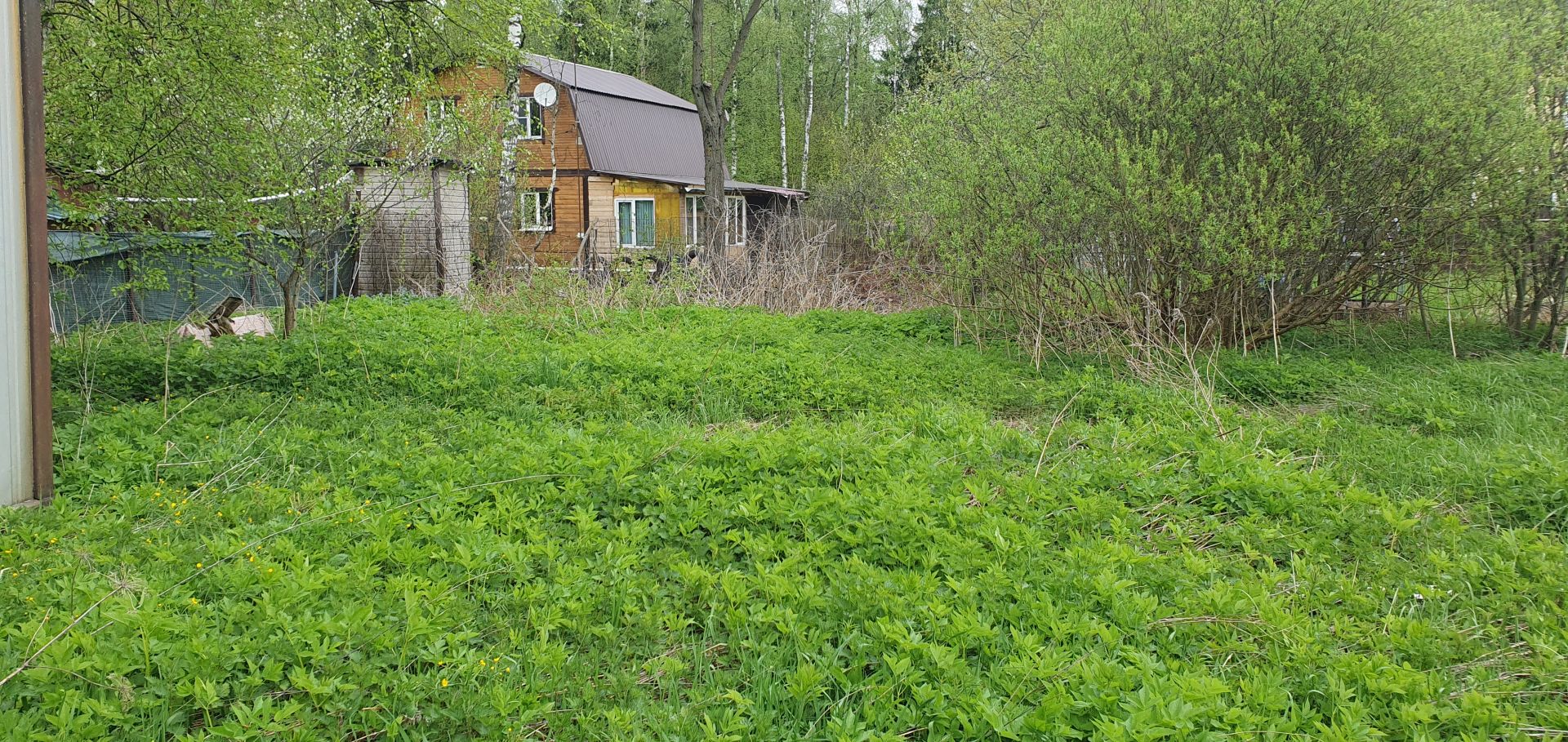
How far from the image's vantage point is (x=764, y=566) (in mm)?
3623

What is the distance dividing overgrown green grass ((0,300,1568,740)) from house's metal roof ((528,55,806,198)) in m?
18.1

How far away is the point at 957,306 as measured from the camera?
9.51 metres

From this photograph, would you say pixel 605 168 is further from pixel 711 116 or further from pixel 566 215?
pixel 711 116

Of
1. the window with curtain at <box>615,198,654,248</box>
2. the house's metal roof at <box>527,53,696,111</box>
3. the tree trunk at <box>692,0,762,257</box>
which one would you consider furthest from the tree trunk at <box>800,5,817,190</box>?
the tree trunk at <box>692,0,762,257</box>

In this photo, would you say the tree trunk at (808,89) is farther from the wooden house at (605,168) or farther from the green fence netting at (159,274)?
the green fence netting at (159,274)

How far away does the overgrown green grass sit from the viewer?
8.82ft

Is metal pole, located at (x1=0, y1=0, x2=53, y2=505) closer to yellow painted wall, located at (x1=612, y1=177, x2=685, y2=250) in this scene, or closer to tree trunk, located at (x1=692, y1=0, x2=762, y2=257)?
tree trunk, located at (x1=692, y1=0, x2=762, y2=257)

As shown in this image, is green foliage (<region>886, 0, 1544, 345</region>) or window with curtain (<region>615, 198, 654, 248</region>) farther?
window with curtain (<region>615, 198, 654, 248</region>)

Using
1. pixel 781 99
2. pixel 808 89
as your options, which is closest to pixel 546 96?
pixel 781 99

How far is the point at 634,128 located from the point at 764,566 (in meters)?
23.7

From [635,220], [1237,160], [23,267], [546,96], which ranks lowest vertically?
[23,267]

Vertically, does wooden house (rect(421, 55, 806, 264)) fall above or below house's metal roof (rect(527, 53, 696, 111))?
below

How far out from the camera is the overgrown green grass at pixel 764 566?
106 inches

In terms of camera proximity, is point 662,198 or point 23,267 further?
point 662,198
